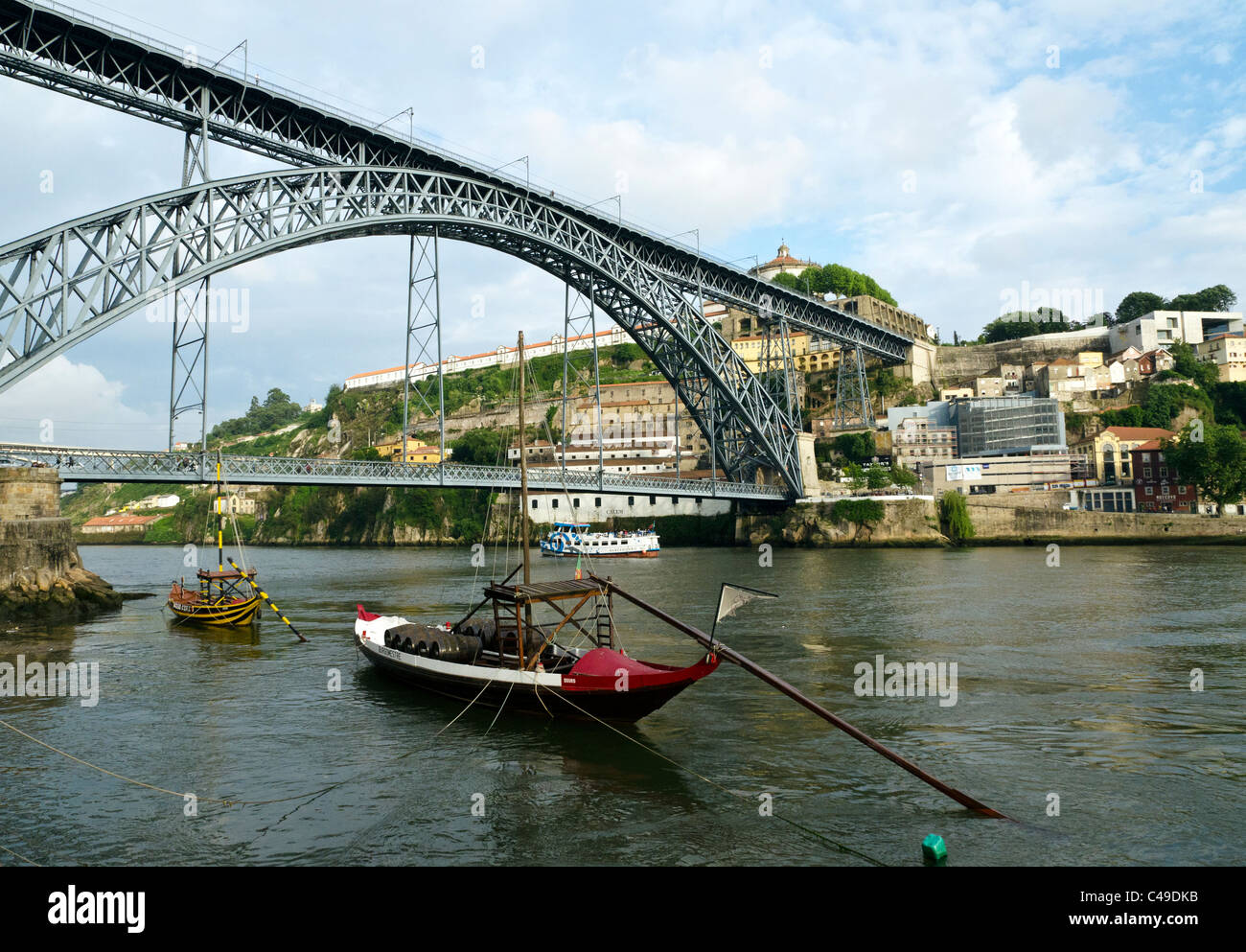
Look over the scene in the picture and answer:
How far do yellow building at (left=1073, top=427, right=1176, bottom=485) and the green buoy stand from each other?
61.3 meters

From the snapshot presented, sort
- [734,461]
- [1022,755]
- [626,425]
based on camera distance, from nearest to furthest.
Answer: [1022,755]
[734,461]
[626,425]

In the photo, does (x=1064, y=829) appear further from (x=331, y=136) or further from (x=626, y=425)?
(x=626, y=425)

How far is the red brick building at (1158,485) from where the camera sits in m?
54.7

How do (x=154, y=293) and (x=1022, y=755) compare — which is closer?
(x=1022, y=755)

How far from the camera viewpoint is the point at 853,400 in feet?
265

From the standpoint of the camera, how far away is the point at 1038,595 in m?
27.7

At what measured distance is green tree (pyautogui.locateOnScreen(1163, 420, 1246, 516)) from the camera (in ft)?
169

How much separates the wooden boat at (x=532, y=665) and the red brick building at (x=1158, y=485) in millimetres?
54318

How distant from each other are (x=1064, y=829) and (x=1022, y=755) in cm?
252

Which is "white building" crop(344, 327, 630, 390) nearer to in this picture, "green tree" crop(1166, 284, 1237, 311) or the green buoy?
"green tree" crop(1166, 284, 1237, 311)

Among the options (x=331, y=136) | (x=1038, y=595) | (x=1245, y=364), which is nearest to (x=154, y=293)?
(x=331, y=136)

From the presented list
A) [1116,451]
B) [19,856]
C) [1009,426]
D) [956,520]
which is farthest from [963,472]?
[19,856]

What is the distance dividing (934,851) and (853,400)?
251 feet

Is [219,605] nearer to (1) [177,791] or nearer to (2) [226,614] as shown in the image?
(2) [226,614]
